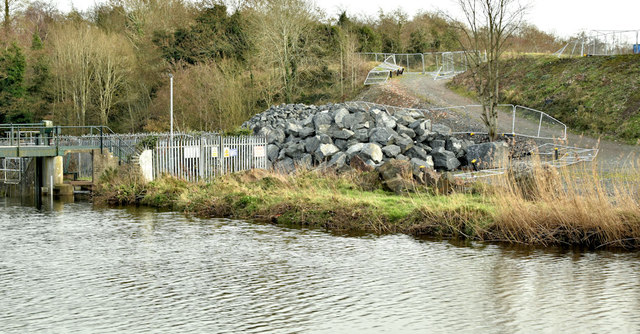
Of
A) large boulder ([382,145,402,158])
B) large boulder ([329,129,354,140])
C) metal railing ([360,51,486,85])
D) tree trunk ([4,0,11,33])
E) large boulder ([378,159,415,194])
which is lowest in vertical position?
large boulder ([378,159,415,194])

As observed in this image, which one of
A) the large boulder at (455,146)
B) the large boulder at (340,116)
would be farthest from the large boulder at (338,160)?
the large boulder at (455,146)

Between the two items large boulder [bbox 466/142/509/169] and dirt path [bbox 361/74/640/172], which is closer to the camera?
large boulder [bbox 466/142/509/169]

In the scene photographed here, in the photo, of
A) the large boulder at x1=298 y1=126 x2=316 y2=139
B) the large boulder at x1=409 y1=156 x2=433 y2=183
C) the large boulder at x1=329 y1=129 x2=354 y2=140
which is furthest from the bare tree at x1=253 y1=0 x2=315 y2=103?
the large boulder at x1=409 y1=156 x2=433 y2=183

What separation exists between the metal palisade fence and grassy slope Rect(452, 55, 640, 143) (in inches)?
629

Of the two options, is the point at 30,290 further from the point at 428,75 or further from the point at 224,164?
the point at 428,75

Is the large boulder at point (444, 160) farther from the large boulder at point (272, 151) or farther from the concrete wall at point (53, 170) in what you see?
the concrete wall at point (53, 170)

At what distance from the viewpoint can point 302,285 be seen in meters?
12.3

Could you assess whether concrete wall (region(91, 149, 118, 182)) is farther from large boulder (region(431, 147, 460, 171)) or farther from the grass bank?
large boulder (region(431, 147, 460, 171))

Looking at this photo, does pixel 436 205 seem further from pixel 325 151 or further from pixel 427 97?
pixel 427 97

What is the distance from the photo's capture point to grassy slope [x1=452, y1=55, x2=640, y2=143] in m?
33.9

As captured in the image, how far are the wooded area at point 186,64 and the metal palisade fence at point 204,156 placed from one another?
12.5m

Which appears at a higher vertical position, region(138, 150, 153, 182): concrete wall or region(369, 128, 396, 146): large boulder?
region(369, 128, 396, 146): large boulder

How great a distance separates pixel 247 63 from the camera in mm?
48719

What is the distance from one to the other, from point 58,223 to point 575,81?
1126 inches
